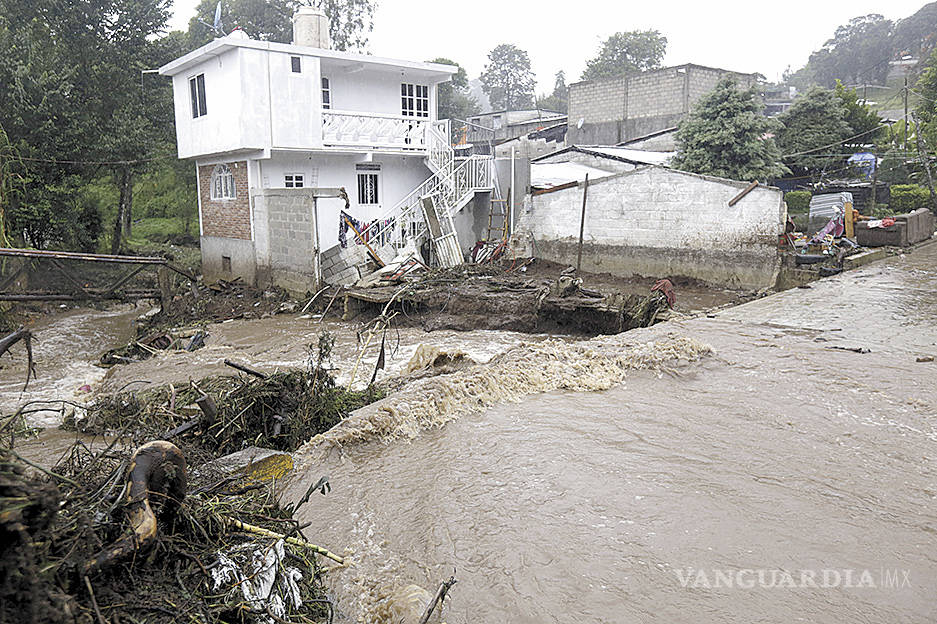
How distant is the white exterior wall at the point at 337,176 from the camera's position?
19.9 m

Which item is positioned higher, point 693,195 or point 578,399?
point 693,195

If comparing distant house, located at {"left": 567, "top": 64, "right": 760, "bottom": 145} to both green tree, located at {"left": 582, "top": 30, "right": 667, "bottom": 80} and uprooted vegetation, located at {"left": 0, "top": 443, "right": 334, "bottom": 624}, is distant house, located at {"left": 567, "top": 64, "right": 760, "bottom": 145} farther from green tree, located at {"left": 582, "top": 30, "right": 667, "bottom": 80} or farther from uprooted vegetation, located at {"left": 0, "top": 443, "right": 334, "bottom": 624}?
uprooted vegetation, located at {"left": 0, "top": 443, "right": 334, "bottom": 624}

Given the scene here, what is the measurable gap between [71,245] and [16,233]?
2.27 m

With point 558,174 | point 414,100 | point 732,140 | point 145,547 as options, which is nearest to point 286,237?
point 414,100

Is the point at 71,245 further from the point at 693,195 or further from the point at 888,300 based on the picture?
the point at 888,300

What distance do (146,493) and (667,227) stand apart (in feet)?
51.4

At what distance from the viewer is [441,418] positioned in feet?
25.1

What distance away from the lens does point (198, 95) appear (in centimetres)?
2056

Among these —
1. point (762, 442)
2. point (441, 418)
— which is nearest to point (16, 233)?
point (441, 418)

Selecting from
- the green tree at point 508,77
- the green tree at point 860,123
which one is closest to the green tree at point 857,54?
the green tree at point 508,77

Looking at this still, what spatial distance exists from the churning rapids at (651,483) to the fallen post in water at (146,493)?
1649 mm

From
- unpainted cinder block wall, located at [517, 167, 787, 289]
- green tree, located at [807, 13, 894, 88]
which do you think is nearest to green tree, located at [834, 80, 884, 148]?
unpainted cinder block wall, located at [517, 167, 787, 289]

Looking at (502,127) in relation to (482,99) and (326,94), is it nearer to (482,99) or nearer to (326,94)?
(326,94)

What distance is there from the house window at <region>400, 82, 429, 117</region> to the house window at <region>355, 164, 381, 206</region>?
2.37 meters
